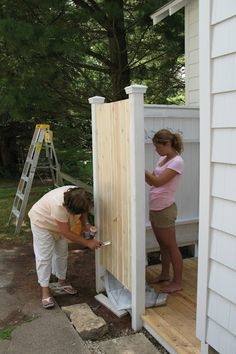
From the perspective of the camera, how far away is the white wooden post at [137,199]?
353cm

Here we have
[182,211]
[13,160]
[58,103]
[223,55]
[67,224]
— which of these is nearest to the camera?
[223,55]

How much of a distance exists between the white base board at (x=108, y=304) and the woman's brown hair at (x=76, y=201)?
1027 mm

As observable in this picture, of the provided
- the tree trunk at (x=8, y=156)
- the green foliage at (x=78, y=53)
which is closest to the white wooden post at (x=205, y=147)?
the green foliage at (x=78, y=53)

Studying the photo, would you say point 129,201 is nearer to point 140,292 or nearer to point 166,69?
point 140,292

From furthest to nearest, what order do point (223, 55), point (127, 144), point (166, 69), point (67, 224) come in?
point (166, 69), point (67, 224), point (127, 144), point (223, 55)

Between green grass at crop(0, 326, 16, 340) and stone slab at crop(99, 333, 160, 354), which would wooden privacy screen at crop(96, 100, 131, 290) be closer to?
stone slab at crop(99, 333, 160, 354)

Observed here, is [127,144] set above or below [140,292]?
above

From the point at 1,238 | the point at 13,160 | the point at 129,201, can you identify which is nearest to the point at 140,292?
the point at 129,201

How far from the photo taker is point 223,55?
8.15ft

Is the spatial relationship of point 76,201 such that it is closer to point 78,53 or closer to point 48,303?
point 48,303

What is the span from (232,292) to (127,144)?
1615 mm

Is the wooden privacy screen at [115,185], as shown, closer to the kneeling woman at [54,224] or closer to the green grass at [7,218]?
the kneeling woman at [54,224]

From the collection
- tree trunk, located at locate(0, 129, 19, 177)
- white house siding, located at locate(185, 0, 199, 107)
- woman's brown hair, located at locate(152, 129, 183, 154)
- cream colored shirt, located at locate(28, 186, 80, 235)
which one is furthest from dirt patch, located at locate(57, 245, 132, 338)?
tree trunk, located at locate(0, 129, 19, 177)

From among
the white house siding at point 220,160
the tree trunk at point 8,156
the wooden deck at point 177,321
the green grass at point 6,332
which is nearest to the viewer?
the white house siding at point 220,160
